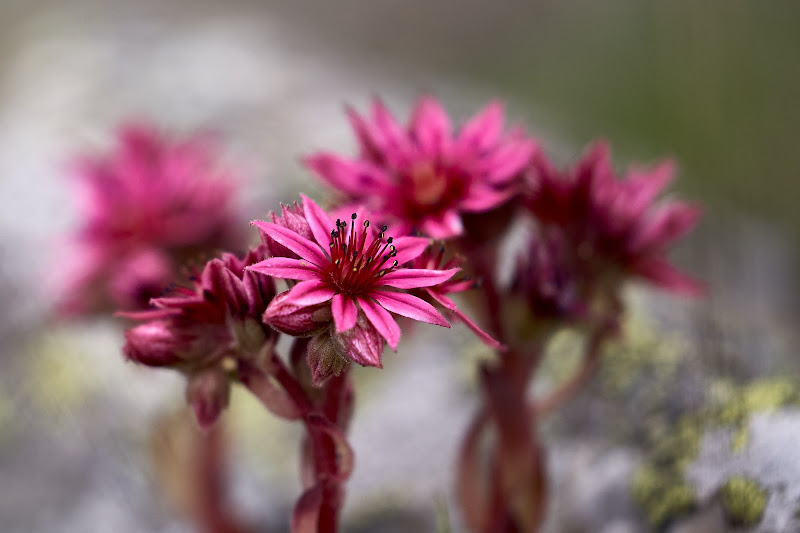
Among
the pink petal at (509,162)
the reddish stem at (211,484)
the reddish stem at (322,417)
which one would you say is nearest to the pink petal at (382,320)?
the reddish stem at (322,417)

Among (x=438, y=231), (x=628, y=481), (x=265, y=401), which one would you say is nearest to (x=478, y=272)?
(x=438, y=231)

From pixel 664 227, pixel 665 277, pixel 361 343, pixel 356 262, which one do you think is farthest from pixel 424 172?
pixel 665 277

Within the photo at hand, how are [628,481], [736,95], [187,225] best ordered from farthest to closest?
[736,95] < [187,225] < [628,481]

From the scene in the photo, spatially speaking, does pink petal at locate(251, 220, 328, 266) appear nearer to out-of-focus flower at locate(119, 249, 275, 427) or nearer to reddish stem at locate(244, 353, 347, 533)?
out-of-focus flower at locate(119, 249, 275, 427)

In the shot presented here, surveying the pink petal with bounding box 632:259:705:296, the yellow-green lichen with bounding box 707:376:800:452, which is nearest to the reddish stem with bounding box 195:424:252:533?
the pink petal with bounding box 632:259:705:296

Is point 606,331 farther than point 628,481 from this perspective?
No

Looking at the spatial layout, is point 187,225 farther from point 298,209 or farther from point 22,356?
point 22,356

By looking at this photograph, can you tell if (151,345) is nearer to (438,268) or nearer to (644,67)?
(438,268)
